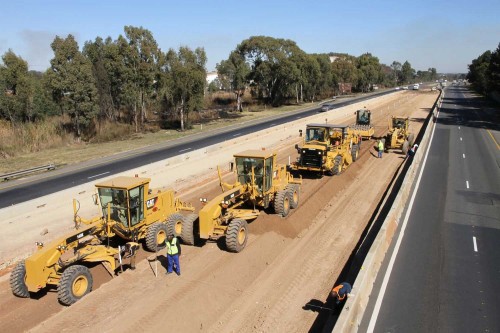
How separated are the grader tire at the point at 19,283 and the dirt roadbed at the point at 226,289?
323mm

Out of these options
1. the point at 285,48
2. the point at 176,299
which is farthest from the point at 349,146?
the point at 285,48

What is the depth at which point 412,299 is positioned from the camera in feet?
33.8

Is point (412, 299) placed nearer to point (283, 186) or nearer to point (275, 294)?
point (275, 294)

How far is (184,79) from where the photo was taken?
46.0 metres

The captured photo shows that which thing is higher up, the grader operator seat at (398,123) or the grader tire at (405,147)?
the grader operator seat at (398,123)

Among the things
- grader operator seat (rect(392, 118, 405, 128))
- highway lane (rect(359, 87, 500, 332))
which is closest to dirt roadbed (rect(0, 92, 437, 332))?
highway lane (rect(359, 87, 500, 332))

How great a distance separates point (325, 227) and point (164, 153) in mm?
21205

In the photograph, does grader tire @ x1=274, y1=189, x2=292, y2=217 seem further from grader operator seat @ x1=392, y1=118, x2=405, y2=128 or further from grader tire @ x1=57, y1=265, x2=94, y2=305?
grader operator seat @ x1=392, y1=118, x2=405, y2=128

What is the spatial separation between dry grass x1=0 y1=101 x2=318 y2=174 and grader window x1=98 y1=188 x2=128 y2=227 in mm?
21052

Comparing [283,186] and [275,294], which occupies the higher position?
[283,186]

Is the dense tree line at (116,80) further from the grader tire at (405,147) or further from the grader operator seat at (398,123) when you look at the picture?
the grader tire at (405,147)

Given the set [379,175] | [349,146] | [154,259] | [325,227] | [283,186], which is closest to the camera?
[154,259]

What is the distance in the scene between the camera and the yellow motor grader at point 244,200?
12.9 m

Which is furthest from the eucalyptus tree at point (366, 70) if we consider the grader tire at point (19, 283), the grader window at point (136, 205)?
the grader tire at point (19, 283)
